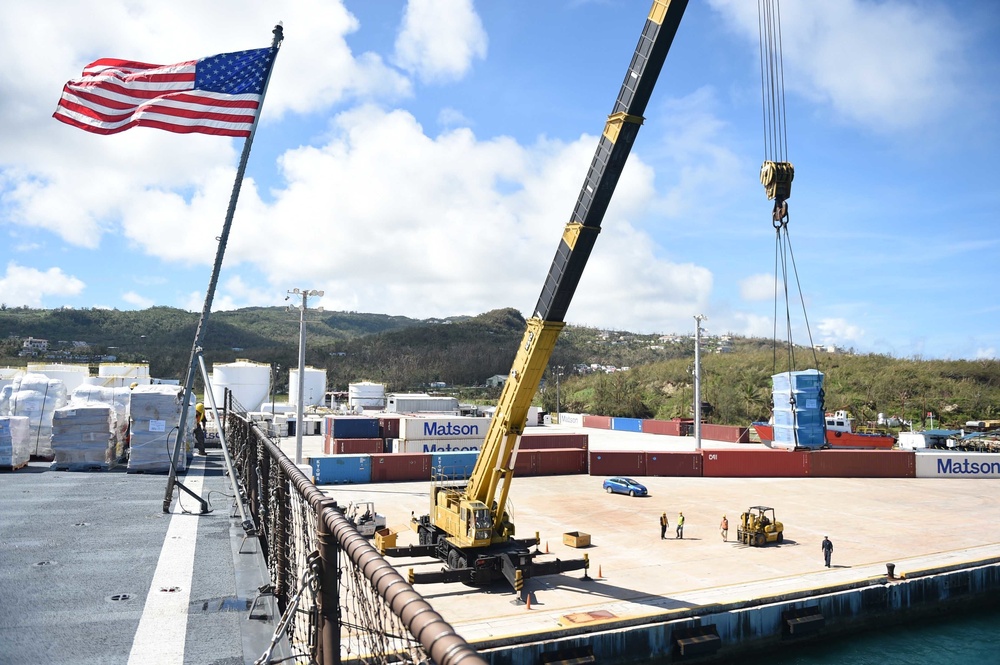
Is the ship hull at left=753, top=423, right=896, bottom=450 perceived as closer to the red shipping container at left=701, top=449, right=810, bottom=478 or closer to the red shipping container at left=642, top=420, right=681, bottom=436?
the red shipping container at left=701, top=449, right=810, bottom=478

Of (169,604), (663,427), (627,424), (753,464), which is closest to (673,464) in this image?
(753,464)

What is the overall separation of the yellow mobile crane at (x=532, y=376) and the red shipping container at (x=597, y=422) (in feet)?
213

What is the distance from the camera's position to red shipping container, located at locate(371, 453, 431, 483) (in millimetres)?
42906

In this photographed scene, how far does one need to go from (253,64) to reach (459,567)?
15714mm

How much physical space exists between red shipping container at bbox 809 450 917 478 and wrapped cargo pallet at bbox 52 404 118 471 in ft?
153

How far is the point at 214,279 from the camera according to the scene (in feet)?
50.6

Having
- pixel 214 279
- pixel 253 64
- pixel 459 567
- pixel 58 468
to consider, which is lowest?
pixel 459 567

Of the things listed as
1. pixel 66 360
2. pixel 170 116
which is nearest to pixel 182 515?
pixel 170 116

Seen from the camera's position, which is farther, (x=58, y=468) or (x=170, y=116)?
(x=58, y=468)

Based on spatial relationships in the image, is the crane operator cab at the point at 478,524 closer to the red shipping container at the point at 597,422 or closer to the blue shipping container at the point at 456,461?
the blue shipping container at the point at 456,461

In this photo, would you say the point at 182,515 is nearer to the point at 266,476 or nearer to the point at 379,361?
the point at 266,476

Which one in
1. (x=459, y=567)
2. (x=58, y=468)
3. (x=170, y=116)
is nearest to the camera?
(x=170, y=116)

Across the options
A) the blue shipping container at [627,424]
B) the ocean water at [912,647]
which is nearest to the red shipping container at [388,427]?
the blue shipping container at [627,424]

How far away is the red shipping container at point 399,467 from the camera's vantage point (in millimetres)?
42906
